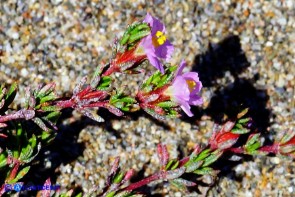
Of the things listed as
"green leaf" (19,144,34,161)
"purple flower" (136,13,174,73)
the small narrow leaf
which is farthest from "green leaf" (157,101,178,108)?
"green leaf" (19,144,34,161)

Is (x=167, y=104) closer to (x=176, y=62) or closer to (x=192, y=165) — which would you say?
(x=192, y=165)

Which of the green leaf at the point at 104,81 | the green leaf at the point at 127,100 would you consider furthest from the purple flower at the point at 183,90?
the green leaf at the point at 104,81

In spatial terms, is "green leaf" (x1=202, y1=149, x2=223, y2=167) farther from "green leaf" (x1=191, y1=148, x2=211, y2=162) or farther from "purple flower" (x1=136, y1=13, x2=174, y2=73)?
"purple flower" (x1=136, y1=13, x2=174, y2=73)

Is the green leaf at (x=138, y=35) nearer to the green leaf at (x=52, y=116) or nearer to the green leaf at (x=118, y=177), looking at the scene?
the green leaf at (x=52, y=116)

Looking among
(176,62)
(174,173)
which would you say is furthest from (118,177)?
(176,62)

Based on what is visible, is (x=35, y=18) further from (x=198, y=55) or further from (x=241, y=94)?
(x=241, y=94)
